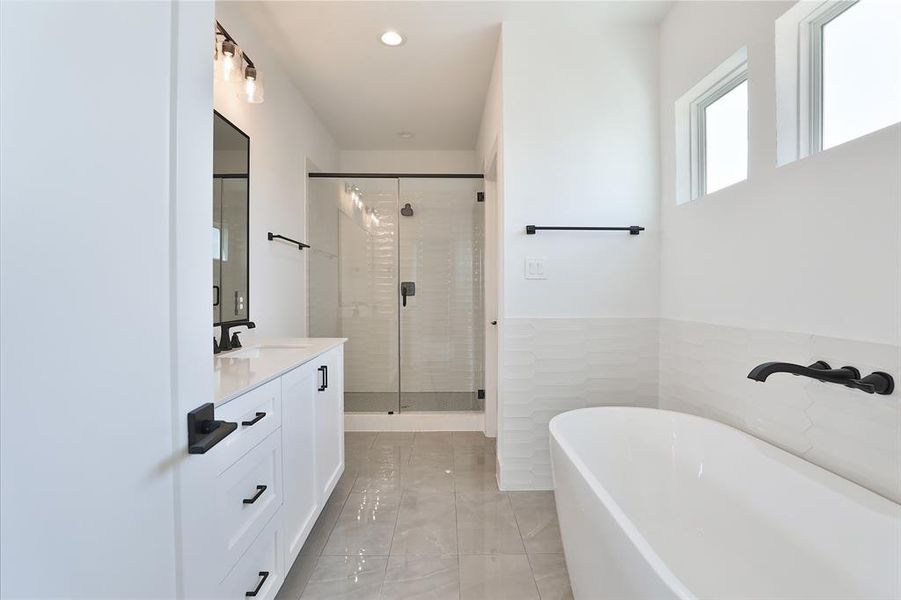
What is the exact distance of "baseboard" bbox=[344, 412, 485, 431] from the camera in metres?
3.23

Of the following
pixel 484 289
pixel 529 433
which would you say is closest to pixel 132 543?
pixel 529 433

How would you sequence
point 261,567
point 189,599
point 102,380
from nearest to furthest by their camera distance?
point 102,380
point 189,599
point 261,567

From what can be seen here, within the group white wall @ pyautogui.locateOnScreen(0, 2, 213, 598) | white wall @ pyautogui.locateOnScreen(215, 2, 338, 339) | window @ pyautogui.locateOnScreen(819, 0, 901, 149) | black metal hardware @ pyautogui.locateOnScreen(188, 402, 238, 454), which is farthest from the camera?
white wall @ pyautogui.locateOnScreen(215, 2, 338, 339)

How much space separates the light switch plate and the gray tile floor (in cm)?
125

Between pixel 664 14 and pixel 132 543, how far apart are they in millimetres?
2976

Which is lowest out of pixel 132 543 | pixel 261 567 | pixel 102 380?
pixel 261 567

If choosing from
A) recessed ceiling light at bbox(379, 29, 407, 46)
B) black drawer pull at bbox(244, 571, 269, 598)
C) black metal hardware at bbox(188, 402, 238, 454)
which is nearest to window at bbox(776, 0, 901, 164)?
recessed ceiling light at bbox(379, 29, 407, 46)

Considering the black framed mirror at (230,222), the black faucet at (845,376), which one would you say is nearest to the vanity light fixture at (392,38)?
the black framed mirror at (230,222)

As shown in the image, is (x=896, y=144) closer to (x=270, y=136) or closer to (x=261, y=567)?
(x=261, y=567)

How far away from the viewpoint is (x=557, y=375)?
2.27 metres

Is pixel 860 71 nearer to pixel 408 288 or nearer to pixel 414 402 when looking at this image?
pixel 408 288

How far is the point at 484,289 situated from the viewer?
322 centimetres

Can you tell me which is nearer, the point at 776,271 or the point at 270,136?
the point at 776,271

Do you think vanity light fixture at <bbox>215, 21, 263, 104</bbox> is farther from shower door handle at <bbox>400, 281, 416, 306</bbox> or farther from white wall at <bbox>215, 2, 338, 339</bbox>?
shower door handle at <bbox>400, 281, 416, 306</bbox>
